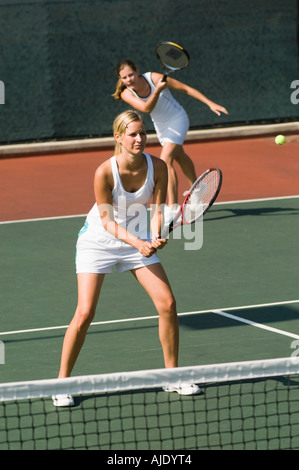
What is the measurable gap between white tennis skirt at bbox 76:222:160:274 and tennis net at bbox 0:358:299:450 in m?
0.81

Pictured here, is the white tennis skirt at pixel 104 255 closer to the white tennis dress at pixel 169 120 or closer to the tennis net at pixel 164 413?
the tennis net at pixel 164 413

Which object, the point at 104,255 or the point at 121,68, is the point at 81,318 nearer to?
the point at 104,255

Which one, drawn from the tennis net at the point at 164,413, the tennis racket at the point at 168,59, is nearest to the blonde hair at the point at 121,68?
the tennis racket at the point at 168,59

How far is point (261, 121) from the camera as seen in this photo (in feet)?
58.5

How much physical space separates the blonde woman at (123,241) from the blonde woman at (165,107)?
454 cm

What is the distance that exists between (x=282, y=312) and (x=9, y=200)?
19.6ft

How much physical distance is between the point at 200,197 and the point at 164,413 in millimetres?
3593

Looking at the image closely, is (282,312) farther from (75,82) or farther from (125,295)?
(75,82)

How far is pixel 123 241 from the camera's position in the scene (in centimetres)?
613

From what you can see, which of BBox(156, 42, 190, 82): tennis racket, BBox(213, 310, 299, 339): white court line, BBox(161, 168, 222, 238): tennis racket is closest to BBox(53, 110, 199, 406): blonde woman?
BBox(213, 310, 299, 339): white court line

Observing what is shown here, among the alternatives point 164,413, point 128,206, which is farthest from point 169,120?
point 164,413

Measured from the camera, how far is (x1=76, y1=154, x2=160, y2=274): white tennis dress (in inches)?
243

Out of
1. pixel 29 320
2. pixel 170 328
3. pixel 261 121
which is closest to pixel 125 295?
pixel 29 320

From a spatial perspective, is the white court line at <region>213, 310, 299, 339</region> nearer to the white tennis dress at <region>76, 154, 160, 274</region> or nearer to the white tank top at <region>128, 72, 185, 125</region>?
the white tennis dress at <region>76, 154, 160, 274</region>
